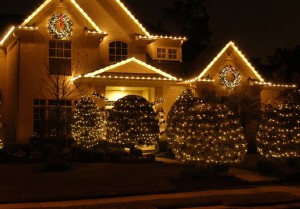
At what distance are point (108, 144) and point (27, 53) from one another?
662 cm

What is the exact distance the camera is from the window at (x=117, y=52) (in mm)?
26938

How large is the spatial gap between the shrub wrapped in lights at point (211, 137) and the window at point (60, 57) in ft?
36.3

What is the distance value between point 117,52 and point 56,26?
404 cm

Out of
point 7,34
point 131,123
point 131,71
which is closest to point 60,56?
point 7,34

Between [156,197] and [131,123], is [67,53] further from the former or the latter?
[156,197]

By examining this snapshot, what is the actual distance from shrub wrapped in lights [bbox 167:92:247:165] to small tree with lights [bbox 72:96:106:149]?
22.9 ft

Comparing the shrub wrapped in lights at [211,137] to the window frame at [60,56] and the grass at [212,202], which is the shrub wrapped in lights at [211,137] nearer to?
the grass at [212,202]

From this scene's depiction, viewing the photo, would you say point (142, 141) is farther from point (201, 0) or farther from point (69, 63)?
point (201, 0)

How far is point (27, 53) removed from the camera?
2438cm

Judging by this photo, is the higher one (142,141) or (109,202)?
(142,141)

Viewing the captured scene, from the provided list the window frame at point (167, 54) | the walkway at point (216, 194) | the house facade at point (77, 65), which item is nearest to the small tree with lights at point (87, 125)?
the house facade at point (77, 65)

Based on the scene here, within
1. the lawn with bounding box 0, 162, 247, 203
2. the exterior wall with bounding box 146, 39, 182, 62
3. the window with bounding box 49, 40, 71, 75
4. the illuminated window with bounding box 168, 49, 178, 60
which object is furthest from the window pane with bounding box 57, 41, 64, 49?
the lawn with bounding box 0, 162, 247, 203

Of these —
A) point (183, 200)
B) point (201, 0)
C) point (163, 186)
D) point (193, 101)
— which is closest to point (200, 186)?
point (163, 186)

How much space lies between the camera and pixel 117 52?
2709 cm
